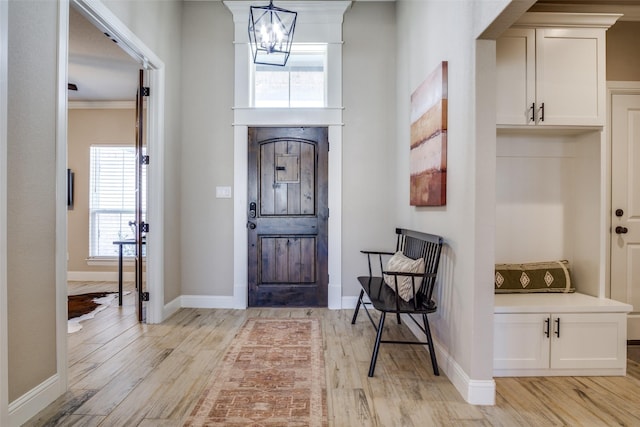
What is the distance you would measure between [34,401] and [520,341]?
276cm

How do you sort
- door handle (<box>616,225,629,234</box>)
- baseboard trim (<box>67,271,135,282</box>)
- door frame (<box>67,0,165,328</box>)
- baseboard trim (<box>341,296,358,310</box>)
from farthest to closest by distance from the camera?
baseboard trim (<box>67,271,135,282</box>), baseboard trim (<box>341,296,358,310</box>), door frame (<box>67,0,165,328</box>), door handle (<box>616,225,629,234</box>)

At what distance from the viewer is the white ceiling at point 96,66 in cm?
358

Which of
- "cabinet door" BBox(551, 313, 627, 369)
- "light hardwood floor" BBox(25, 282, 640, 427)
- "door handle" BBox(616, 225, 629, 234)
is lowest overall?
"light hardwood floor" BBox(25, 282, 640, 427)

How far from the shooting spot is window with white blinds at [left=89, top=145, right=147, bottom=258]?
559 centimetres

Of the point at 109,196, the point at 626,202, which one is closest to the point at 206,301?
the point at 109,196

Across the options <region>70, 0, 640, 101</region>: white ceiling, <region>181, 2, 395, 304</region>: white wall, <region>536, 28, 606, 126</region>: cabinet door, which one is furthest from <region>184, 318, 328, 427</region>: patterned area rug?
<region>70, 0, 640, 101</region>: white ceiling

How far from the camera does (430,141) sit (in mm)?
2721

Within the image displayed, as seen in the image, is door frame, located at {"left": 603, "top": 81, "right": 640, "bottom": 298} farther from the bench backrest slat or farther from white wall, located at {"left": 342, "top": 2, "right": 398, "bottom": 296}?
white wall, located at {"left": 342, "top": 2, "right": 398, "bottom": 296}

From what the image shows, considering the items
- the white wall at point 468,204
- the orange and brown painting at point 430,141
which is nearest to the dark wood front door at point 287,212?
the orange and brown painting at point 430,141

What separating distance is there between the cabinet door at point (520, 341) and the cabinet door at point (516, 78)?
1273 millimetres

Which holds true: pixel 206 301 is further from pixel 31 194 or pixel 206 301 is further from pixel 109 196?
pixel 109 196

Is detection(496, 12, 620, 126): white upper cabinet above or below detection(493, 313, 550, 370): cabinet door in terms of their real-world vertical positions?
above

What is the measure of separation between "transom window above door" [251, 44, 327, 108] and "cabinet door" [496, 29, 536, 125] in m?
1.97

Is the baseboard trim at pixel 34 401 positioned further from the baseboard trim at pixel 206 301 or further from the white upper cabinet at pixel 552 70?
the white upper cabinet at pixel 552 70
